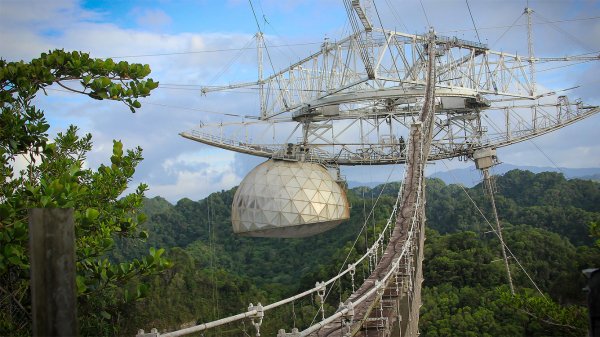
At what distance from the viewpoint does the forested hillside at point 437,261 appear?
22.4 metres

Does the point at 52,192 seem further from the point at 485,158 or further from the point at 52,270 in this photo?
the point at 485,158

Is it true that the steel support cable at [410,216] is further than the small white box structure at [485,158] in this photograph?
No

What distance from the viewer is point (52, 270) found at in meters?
3.08

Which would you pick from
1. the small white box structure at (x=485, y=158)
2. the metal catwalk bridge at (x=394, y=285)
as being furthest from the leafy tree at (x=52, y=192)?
the small white box structure at (x=485, y=158)

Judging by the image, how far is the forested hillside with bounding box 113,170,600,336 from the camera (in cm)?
2244


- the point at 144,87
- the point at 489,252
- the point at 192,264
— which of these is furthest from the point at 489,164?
the point at 144,87

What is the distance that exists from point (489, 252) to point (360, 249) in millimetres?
5545

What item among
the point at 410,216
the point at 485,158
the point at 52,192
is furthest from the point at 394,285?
the point at 485,158

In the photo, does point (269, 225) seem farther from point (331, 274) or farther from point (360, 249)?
point (360, 249)

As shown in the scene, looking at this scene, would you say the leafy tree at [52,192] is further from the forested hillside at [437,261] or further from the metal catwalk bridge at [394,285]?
the forested hillside at [437,261]

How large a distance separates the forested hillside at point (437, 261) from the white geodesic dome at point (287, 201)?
1509mm

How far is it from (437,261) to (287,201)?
397 inches

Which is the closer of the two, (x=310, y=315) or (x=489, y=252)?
(x=310, y=315)

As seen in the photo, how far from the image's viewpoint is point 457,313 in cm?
2392
